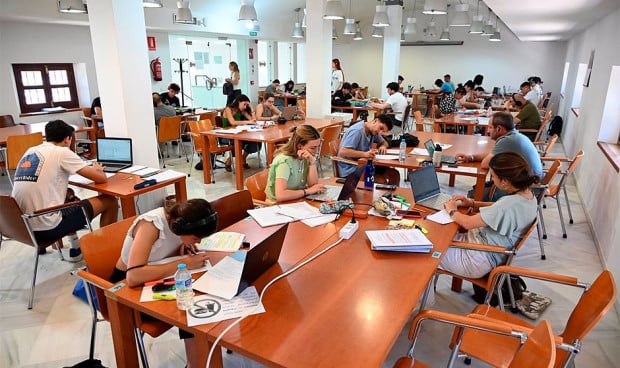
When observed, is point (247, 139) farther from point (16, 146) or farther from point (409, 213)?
point (409, 213)

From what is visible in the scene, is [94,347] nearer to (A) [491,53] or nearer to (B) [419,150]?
(B) [419,150]

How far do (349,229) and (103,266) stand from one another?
1267 millimetres

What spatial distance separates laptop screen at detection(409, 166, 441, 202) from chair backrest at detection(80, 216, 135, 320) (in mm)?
1831

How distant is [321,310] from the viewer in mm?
1591

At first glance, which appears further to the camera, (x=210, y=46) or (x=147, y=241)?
(x=210, y=46)

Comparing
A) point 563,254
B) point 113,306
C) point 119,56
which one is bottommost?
point 563,254

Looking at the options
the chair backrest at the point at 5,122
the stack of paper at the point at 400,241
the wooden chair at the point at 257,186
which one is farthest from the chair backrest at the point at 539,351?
the chair backrest at the point at 5,122

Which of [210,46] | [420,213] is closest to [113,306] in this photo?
[420,213]

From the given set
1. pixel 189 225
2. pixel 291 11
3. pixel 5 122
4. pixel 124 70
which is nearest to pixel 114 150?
pixel 124 70

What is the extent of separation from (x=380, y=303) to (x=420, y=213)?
3.64 feet

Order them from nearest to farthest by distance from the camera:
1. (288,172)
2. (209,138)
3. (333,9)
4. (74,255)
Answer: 1. (288,172)
2. (74,255)
3. (209,138)
4. (333,9)

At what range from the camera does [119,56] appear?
393cm

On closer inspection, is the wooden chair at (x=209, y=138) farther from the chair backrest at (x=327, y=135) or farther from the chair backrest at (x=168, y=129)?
the chair backrest at (x=327, y=135)

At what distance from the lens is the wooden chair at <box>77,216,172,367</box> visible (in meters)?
1.82
